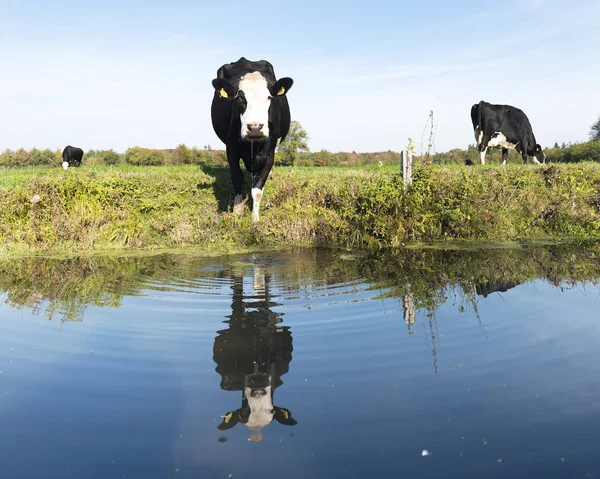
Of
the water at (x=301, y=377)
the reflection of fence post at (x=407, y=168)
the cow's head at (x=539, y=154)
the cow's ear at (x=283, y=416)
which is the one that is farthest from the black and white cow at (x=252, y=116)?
the cow's head at (x=539, y=154)

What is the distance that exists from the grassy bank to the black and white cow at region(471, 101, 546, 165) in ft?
20.3

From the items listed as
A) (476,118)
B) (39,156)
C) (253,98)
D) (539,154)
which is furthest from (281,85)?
(39,156)

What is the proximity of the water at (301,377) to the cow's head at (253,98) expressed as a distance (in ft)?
9.54

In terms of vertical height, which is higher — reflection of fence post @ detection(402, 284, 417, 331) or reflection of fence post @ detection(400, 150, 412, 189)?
reflection of fence post @ detection(400, 150, 412, 189)

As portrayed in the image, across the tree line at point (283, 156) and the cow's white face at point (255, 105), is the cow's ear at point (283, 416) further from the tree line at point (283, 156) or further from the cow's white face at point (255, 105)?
the tree line at point (283, 156)

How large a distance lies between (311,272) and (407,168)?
13.0 ft

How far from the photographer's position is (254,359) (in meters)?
4.50

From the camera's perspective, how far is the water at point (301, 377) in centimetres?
301

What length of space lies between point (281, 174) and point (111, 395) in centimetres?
1010

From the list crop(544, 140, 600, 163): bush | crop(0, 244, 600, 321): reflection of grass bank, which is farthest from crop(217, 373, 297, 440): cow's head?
crop(544, 140, 600, 163): bush

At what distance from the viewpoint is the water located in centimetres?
301

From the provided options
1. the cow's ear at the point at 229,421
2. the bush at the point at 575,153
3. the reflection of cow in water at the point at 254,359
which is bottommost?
the cow's ear at the point at 229,421

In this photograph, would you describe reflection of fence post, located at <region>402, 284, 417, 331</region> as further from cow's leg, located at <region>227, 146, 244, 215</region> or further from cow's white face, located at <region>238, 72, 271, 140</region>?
cow's leg, located at <region>227, 146, 244, 215</region>

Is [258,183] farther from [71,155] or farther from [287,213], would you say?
[71,155]
